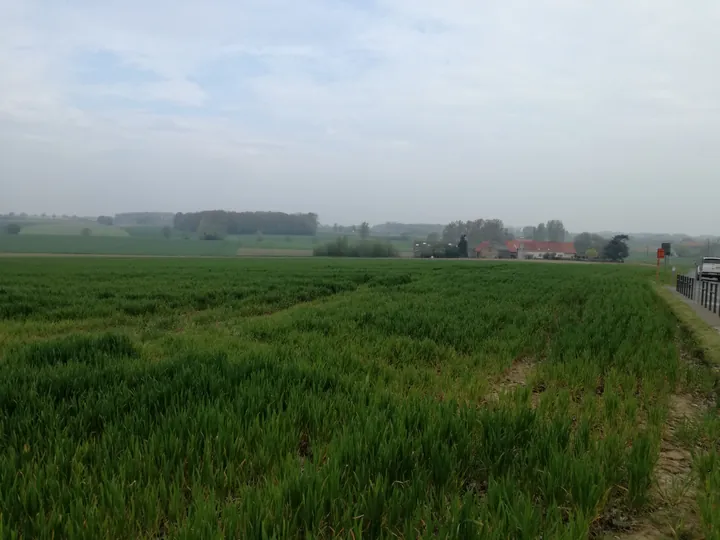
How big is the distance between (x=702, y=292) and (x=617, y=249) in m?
92.5

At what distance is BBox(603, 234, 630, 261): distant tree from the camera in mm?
96375

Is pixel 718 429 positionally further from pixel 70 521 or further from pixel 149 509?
pixel 70 521

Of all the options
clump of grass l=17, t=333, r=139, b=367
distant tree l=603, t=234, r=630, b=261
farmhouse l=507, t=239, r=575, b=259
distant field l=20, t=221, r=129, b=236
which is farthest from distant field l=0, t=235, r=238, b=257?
distant tree l=603, t=234, r=630, b=261

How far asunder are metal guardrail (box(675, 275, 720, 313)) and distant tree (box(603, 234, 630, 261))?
8381 centimetres

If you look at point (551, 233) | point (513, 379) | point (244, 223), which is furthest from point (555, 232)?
point (513, 379)

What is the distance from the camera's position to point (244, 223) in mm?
124062

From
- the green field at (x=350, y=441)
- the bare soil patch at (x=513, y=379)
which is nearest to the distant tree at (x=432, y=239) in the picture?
the bare soil patch at (x=513, y=379)

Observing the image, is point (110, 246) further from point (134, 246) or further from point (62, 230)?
point (62, 230)

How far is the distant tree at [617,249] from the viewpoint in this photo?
316 feet

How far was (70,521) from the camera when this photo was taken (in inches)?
84.4

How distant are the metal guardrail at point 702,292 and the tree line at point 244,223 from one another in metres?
105

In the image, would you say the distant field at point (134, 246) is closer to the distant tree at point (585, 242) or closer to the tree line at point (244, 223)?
the tree line at point (244, 223)

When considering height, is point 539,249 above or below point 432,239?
below

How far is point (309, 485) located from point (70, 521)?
116 cm
